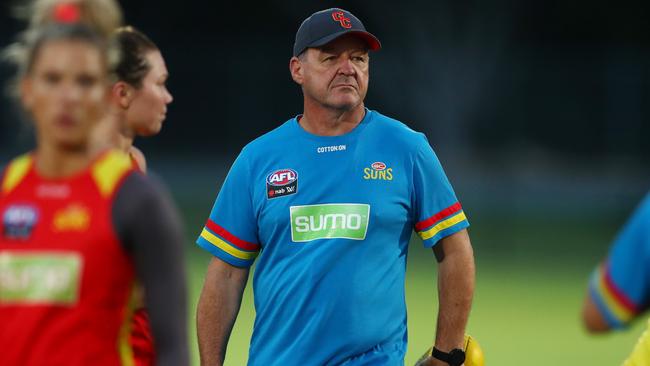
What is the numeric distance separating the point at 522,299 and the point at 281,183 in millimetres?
7830

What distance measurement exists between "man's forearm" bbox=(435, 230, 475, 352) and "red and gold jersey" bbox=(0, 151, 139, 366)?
7.26 feet

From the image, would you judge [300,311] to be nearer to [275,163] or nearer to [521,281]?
[275,163]

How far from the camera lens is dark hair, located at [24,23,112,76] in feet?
11.8

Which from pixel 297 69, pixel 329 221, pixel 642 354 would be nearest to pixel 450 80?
pixel 297 69

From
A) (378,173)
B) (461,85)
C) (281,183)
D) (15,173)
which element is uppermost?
(15,173)

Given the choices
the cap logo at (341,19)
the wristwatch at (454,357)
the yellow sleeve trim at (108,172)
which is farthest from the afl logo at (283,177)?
the yellow sleeve trim at (108,172)

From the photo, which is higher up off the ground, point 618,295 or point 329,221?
point 618,295

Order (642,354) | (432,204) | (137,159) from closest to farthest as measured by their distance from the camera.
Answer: (642,354) < (137,159) < (432,204)

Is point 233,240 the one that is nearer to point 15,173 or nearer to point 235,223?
point 235,223

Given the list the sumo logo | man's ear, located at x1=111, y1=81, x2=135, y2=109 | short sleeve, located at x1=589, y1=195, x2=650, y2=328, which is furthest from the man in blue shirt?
short sleeve, located at x1=589, y1=195, x2=650, y2=328

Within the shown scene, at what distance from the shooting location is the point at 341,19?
567cm

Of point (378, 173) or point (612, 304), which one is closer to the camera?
point (612, 304)

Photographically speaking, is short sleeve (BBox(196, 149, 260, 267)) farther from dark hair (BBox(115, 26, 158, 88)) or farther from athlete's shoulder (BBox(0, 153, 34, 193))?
athlete's shoulder (BBox(0, 153, 34, 193))

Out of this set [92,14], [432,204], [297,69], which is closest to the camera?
[92,14]
